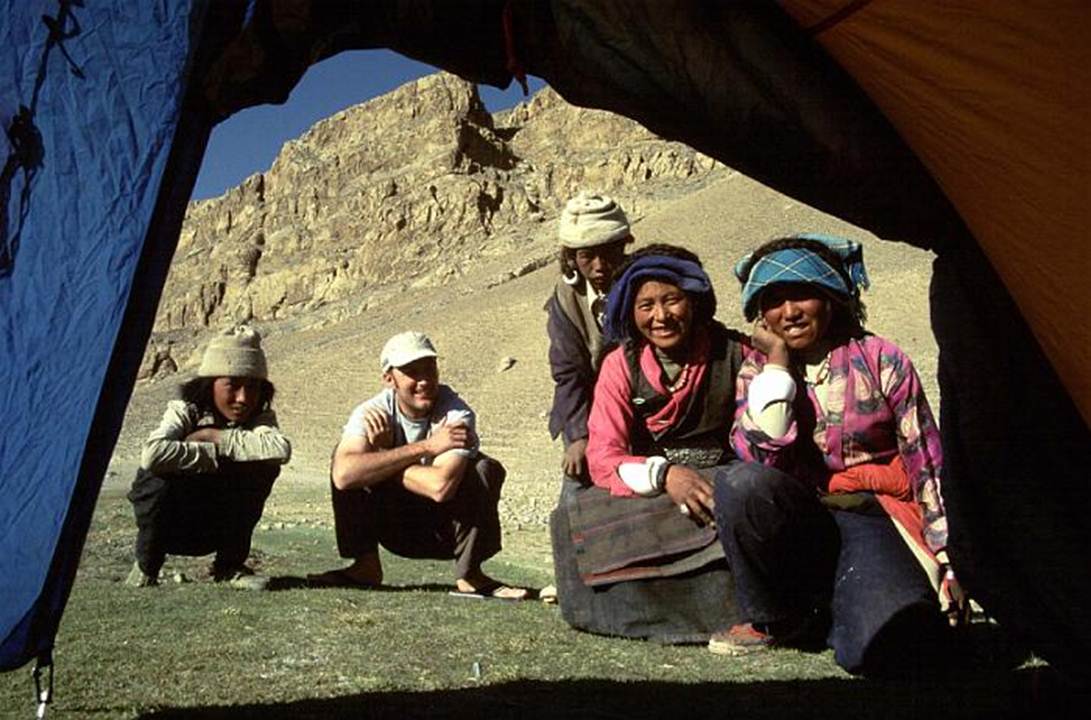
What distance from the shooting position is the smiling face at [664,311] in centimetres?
409

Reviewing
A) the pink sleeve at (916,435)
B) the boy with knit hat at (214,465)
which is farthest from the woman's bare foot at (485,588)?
the pink sleeve at (916,435)

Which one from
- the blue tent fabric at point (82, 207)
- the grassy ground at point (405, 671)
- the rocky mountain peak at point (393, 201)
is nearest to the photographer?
the blue tent fabric at point (82, 207)

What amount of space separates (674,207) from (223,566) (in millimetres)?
51695

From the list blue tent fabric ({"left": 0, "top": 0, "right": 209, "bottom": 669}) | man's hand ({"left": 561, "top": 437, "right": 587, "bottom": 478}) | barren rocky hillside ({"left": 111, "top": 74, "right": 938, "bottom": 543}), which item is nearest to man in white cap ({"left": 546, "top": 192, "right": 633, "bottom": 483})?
man's hand ({"left": 561, "top": 437, "right": 587, "bottom": 478})

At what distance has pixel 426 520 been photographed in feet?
17.1

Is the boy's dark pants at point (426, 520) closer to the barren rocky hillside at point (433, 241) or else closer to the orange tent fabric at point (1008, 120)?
the orange tent fabric at point (1008, 120)

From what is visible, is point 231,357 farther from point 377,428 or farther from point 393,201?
point 393,201

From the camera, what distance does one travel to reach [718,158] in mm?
2643

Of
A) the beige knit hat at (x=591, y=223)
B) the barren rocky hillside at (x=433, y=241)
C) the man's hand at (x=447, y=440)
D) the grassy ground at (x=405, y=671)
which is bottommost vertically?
the grassy ground at (x=405, y=671)

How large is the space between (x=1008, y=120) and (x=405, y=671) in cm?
223

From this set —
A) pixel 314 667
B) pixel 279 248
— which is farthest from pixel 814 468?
pixel 279 248

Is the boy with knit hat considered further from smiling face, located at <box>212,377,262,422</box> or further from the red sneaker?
the red sneaker

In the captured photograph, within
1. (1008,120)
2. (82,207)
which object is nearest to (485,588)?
(82,207)

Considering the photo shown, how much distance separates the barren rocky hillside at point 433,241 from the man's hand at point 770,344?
62.1 ft
